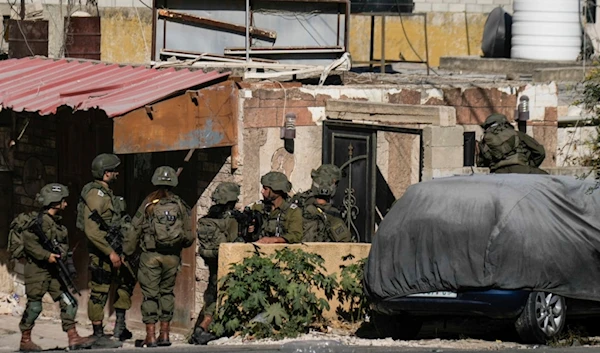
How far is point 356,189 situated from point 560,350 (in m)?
4.59

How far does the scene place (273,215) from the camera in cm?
1260

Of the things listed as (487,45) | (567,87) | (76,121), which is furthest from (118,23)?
(567,87)

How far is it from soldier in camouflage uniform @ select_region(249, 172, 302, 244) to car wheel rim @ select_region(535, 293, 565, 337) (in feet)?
8.63

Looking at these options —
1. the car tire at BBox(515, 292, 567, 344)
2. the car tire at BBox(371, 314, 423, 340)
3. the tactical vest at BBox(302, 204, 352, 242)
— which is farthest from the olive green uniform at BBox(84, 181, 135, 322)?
the car tire at BBox(515, 292, 567, 344)

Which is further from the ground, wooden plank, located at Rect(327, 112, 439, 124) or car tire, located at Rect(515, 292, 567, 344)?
wooden plank, located at Rect(327, 112, 439, 124)

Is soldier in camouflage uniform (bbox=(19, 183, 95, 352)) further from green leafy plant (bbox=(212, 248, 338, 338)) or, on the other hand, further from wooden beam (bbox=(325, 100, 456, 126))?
wooden beam (bbox=(325, 100, 456, 126))

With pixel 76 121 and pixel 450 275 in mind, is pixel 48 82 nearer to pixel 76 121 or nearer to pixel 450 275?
pixel 76 121

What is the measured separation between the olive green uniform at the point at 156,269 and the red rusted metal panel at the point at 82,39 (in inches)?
281

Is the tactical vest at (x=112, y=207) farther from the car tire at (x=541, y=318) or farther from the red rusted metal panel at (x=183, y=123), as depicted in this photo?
the car tire at (x=541, y=318)

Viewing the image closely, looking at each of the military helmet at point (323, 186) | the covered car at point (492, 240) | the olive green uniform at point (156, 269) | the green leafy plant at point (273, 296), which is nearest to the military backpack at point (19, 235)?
the olive green uniform at point (156, 269)

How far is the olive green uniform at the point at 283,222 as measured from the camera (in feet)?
40.5

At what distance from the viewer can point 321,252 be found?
12.1m

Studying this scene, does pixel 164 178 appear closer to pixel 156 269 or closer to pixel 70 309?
pixel 156 269

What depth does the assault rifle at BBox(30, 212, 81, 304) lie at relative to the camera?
11750 millimetres
